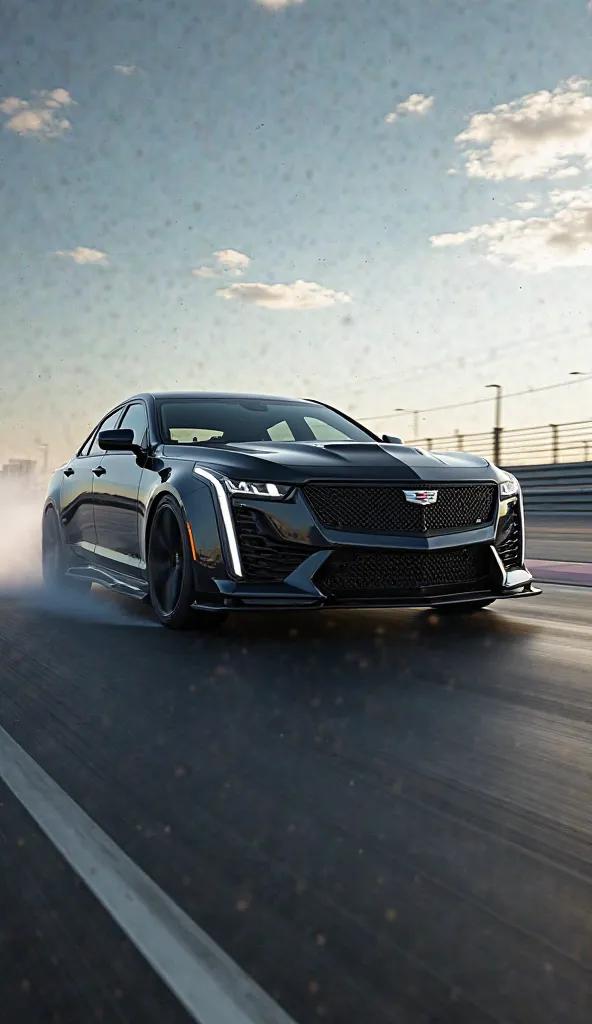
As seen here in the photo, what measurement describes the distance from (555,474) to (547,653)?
2169 centimetres

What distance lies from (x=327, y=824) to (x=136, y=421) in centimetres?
551

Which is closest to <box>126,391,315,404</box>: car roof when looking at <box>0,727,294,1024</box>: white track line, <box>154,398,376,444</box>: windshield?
<box>154,398,376,444</box>: windshield

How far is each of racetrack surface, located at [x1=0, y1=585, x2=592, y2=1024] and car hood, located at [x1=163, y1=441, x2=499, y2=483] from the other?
0.98m

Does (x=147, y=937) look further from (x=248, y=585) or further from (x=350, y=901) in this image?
(x=248, y=585)

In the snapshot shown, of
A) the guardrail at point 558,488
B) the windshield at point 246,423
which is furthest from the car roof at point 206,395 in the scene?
the guardrail at point 558,488

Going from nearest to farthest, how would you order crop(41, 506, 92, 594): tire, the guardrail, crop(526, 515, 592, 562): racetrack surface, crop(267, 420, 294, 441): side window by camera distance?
crop(267, 420, 294, 441): side window < crop(41, 506, 92, 594): tire < crop(526, 515, 592, 562): racetrack surface < the guardrail

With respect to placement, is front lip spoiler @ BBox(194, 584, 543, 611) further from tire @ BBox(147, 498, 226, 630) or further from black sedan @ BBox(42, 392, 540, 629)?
tire @ BBox(147, 498, 226, 630)

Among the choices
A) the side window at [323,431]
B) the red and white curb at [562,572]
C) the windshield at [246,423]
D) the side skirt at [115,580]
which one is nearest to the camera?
the side skirt at [115,580]

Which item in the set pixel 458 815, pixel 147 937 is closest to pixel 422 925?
pixel 147 937

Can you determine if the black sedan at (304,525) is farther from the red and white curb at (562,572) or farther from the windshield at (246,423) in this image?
the red and white curb at (562,572)

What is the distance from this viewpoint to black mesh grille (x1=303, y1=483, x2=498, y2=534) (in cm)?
624

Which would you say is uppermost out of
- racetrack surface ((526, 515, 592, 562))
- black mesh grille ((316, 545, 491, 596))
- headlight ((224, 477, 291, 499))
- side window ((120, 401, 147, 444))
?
side window ((120, 401, 147, 444))

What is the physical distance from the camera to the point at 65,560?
9453 mm

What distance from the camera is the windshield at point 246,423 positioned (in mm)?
7703
